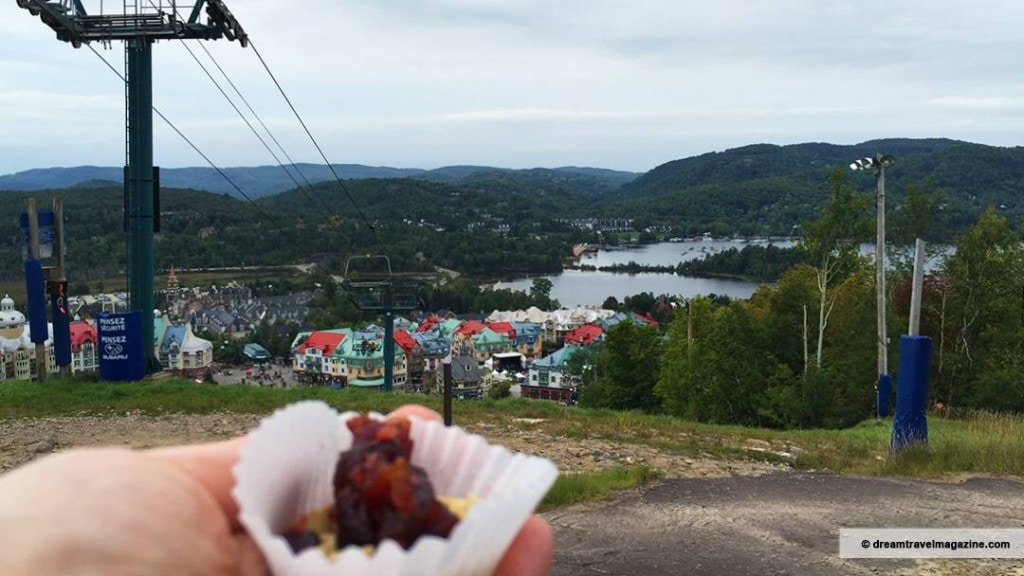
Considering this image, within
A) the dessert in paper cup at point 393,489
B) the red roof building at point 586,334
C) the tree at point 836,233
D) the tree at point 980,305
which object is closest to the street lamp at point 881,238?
the tree at point 836,233

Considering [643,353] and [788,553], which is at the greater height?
[788,553]

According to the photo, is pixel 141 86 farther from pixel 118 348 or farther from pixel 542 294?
pixel 542 294

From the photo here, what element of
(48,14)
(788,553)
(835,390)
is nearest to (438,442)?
(788,553)

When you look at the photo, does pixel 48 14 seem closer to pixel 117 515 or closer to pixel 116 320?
pixel 116 320

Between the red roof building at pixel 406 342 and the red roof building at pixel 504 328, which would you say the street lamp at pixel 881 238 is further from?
the red roof building at pixel 504 328

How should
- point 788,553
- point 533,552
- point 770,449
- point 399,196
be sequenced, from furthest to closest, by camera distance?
point 399,196, point 770,449, point 788,553, point 533,552

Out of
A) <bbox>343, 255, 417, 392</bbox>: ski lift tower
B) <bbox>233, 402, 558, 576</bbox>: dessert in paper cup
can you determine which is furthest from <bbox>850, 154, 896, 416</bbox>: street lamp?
<bbox>233, 402, 558, 576</bbox>: dessert in paper cup
